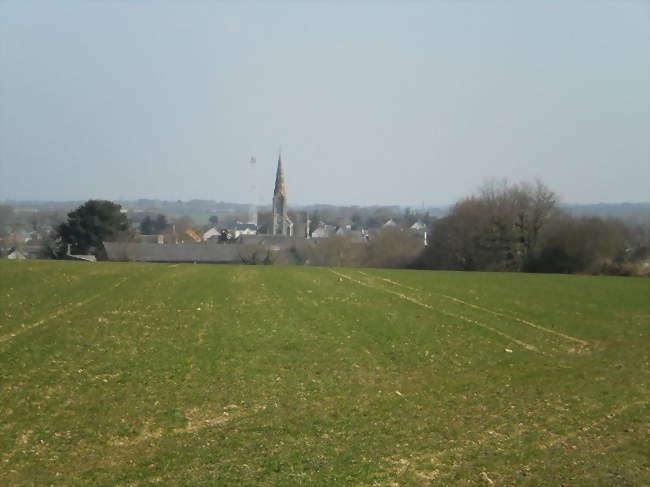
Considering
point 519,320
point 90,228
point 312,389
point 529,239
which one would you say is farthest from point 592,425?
point 90,228

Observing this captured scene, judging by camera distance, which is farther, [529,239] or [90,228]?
[90,228]

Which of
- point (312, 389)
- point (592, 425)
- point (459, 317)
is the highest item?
point (459, 317)

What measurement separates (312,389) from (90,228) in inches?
2366

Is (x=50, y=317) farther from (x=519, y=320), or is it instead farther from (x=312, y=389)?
(x=519, y=320)

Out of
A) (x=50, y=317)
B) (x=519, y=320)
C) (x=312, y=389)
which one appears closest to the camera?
(x=312, y=389)

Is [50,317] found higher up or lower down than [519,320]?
higher up

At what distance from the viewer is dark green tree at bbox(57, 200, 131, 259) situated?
234 feet

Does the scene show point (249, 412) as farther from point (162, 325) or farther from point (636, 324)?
point (636, 324)

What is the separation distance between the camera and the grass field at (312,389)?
11.4 m

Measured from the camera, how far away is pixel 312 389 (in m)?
15.9

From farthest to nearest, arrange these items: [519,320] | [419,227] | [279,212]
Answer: [419,227], [279,212], [519,320]

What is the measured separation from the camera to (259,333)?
21047 mm

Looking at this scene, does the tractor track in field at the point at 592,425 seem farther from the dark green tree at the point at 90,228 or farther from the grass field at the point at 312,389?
the dark green tree at the point at 90,228

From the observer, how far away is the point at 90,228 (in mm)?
71500
